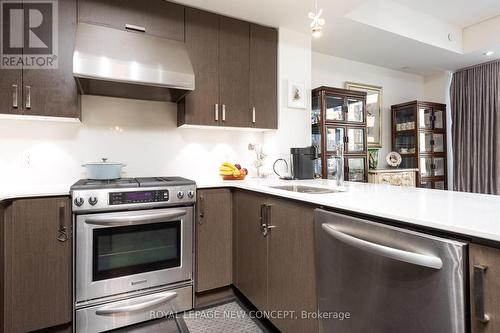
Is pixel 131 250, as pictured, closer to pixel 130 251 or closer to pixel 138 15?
pixel 130 251

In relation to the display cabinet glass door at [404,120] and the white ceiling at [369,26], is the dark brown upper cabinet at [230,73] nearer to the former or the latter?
the white ceiling at [369,26]

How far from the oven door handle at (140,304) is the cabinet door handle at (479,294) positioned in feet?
5.88

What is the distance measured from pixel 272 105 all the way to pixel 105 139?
63.0 inches

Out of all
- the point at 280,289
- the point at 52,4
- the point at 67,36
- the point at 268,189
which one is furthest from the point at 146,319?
the point at 52,4

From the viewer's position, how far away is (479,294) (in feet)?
2.43

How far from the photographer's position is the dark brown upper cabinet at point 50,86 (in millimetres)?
1772

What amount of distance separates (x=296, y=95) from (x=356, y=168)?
136cm

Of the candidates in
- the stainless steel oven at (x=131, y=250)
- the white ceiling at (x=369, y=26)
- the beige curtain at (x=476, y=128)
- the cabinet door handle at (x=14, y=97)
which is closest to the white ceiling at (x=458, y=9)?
the white ceiling at (x=369, y=26)

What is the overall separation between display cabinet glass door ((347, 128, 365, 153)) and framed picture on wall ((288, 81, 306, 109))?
0.88m

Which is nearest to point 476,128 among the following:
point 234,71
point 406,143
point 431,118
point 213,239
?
point 431,118

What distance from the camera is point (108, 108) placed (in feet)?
7.61

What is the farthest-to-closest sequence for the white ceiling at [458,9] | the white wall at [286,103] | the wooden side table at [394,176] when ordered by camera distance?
the wooden side table at [394,176]
the white ceiling at [458,9]
the white wall at [286,103]

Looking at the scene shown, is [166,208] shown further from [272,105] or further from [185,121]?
[272,105]

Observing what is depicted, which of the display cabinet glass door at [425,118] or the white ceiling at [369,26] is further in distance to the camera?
the display cabinet glass door at [425,118]
